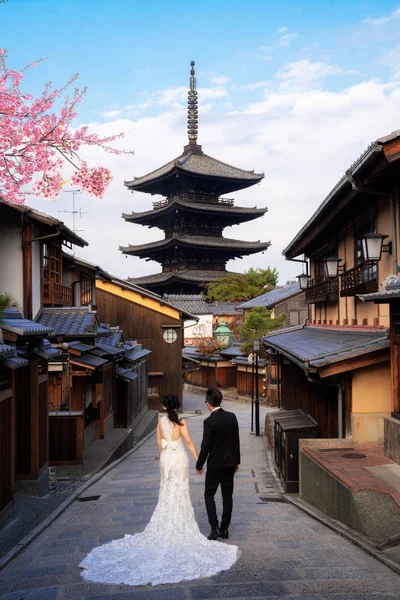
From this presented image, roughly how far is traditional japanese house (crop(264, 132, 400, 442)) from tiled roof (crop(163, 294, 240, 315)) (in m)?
31.2

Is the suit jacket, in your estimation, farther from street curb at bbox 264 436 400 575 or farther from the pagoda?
the pagoda

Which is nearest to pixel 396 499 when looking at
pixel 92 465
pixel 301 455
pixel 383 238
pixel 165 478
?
pixel 165 478

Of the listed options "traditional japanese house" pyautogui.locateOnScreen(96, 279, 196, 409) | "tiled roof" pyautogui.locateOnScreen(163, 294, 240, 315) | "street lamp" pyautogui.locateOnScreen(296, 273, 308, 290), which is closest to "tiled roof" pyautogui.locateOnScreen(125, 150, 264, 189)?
"tiled roof" pyautogui.locateOnScreen(163, 294, 240, 315)

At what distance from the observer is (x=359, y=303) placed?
37.1ft

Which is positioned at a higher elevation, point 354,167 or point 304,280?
point 354,167

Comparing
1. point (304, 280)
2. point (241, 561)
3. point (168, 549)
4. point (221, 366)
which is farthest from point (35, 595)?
point (221, 366)

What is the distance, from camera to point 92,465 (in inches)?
530

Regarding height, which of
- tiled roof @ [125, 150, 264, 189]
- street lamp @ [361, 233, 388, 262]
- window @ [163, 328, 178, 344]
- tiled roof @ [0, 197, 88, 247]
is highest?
tiled roof @ [125, 150, 264, 189]

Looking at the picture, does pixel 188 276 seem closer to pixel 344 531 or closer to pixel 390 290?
pixel 390 290

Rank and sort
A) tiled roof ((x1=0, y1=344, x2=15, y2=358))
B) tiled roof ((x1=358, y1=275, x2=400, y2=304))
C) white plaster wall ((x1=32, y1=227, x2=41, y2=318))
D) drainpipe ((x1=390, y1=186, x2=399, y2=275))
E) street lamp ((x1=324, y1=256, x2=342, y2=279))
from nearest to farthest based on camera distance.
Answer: tiled roof ((x1=0, y1=344, x2=15, y2=358))
tiled roof ((x1=358, y1=275, x2=400, y2=304))
drainpipe ((x1=390, y1=186, x2=399, y2=275))
street lamp ((x1=324, y1=256, x2=342, y2=279))
white plaster wall ((x1=32, y1=227, x2=41, y2=318))

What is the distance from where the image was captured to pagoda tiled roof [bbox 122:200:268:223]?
47.1 meters

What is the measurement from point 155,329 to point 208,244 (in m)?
17.6

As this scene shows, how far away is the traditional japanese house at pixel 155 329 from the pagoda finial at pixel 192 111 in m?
27.0

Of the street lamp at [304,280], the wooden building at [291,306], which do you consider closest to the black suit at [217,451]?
the street lamp at [304,280]
